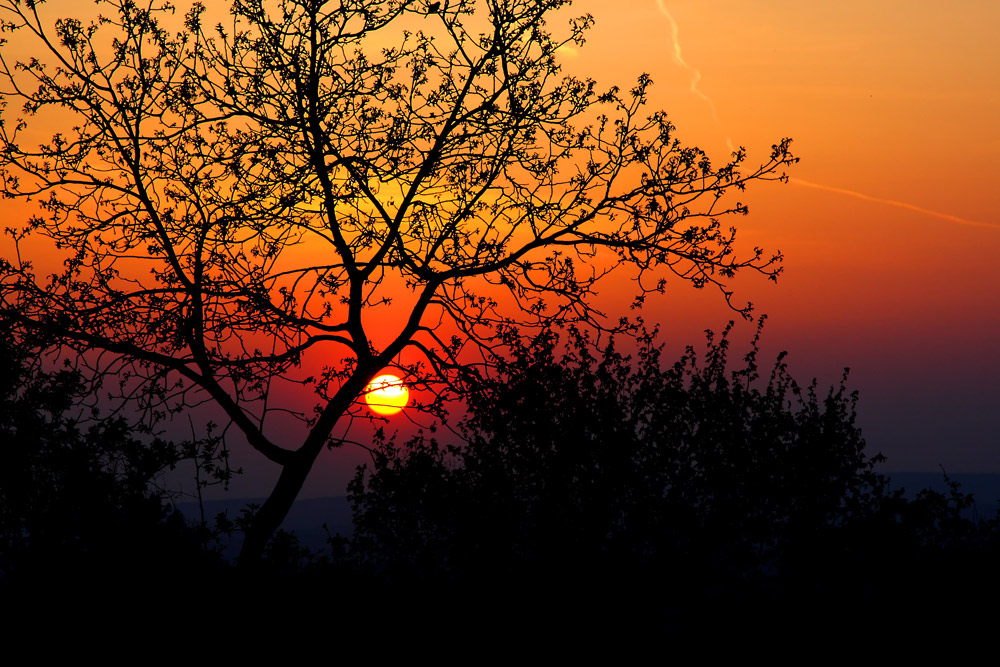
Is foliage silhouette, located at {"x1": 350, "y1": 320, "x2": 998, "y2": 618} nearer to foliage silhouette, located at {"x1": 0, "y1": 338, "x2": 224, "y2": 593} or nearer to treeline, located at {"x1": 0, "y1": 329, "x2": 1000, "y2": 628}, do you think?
treeline, located at {"x1": 0, "y1": 329, "x2": 1000, "y2": 628}

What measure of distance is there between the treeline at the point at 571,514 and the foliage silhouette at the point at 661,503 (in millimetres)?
26

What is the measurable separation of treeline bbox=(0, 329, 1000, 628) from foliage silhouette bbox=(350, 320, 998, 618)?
3 centimetres

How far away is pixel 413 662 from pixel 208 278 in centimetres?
630

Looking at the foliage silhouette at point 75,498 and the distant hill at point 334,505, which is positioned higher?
the distant hill at point 334,505

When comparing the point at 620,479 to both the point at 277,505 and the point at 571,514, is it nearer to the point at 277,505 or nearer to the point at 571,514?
the point at 571,514

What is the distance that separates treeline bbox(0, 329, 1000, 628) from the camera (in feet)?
31.3

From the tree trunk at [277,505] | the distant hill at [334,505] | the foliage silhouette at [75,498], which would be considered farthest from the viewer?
the distant hill at [334,505]

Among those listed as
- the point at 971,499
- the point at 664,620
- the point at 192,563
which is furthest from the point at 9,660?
the point at 971,499

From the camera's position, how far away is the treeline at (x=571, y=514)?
954 centimetres

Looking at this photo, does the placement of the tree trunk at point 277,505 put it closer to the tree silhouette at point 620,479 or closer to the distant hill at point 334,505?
the tree silhouette at point 620,479

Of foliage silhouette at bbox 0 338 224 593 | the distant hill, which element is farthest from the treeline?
the distant hill

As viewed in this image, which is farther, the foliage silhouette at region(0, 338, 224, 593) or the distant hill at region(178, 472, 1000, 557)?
the distant hill at region(178, 472, 1000, 557)

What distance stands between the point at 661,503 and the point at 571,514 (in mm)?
1137

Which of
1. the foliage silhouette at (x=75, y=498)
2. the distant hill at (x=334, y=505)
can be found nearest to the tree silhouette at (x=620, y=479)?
the foliage silhouette at (x=75, y=498)
